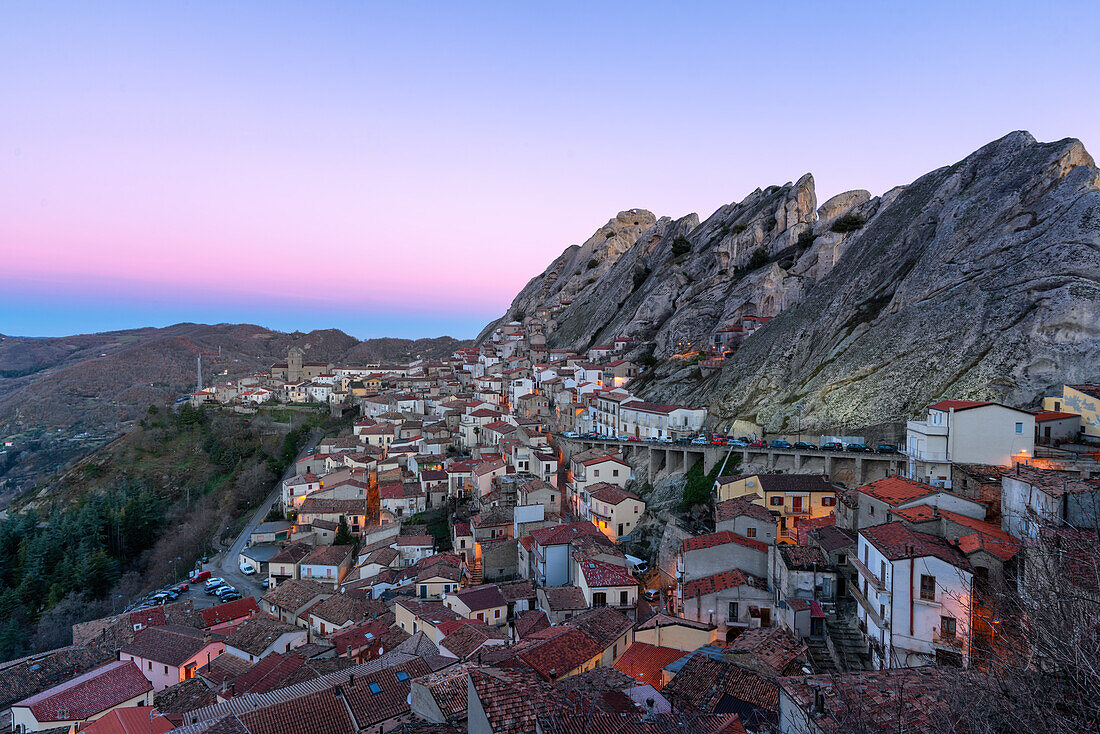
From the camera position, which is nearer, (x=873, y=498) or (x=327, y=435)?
(x=873, y=498)

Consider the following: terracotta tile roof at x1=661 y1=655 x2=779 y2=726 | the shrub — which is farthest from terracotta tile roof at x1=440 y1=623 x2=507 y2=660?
the shrub

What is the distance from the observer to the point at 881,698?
9891mm

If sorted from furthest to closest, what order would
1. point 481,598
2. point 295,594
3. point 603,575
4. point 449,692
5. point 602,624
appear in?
point 295,594, point 481,598, point 603,575, point 602,624, point 449,692

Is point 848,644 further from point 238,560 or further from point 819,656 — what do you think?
point 238,560

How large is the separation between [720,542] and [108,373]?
491ft

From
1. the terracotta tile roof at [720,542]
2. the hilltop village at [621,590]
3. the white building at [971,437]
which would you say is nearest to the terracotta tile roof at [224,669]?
the hilltop village at [621,590]

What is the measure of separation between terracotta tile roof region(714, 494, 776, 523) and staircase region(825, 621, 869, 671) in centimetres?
624

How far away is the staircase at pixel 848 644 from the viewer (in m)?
16.3

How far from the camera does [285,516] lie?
45062mm

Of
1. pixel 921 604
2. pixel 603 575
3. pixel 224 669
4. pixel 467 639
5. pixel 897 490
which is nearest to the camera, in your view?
pixel 921 604

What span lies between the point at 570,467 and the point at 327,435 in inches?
1299

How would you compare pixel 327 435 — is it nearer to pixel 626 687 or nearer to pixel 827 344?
pixel 827 344

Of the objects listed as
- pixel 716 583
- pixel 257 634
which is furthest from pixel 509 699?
pixel 257 634

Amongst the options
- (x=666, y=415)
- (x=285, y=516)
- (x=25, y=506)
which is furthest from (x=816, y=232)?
(x=25, y=506)
